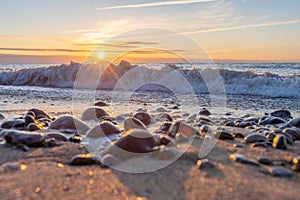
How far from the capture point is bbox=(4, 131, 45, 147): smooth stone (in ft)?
10.9

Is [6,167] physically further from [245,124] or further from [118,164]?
[245,124]

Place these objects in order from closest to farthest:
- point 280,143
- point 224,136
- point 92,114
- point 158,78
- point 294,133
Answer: point 280,143
point 224,136
point 294,133
point 92,114
point 158,78

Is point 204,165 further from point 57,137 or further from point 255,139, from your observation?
point 57,137

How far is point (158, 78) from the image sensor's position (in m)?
14.1

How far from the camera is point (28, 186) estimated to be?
2248 mm

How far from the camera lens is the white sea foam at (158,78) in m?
11.9

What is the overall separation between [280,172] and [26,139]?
8.48 feet

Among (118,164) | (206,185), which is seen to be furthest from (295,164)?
(118,164)

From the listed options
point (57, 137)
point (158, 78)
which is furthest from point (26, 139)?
point (158, 78)

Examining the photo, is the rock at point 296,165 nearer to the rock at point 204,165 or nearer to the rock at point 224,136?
the rock at point 204,165

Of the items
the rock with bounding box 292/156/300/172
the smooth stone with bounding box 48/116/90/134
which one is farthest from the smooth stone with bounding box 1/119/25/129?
the rock with bounding box 292/156/300/172

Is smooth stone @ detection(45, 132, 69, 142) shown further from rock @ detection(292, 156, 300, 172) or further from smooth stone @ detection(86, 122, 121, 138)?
rock @ detection(292, 156, 300, 172)

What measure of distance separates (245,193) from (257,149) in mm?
1367

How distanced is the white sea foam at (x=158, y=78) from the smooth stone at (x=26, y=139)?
9621 mm
